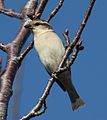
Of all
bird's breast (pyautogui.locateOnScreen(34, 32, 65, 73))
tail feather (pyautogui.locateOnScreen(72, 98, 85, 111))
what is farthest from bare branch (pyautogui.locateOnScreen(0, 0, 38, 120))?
tail feather (pyautogui.locateOnScreen(72, 98, 85, 111))

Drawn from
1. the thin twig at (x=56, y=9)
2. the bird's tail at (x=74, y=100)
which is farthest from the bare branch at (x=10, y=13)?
the bird's tail at (x=74, y=100)

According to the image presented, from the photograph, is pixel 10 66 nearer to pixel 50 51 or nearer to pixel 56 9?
pixel 56 9

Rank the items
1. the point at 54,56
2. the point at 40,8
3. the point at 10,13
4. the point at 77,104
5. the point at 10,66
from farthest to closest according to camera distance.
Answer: the point at 54,56 < the point at 77,104 < the point at 10,13 < the point at 40,8 < the point at 10,66

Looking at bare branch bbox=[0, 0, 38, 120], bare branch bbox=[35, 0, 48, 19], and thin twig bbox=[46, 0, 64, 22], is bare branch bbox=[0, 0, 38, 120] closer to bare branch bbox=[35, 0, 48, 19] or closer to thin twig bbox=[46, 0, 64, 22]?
bare branch bbox=[35, 0, 48, 19]

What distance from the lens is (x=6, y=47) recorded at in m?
2.96

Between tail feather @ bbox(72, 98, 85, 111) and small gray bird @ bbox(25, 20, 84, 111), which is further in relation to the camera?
small gray bird @ bbox(25, 20, 84, 111)

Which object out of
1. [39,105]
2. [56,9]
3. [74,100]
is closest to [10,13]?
[56,9]

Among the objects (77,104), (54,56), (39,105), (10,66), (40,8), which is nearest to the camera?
(39,105)

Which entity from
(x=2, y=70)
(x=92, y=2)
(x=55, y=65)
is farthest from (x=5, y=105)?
(x=55, y=65)

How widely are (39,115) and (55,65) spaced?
167 cm

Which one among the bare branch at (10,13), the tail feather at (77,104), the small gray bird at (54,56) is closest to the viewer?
the bare branch at (10,13)

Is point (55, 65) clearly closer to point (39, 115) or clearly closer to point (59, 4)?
point (59, 4)

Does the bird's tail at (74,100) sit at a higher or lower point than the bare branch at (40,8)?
lower

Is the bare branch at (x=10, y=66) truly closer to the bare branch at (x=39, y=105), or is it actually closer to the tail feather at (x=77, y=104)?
the bare branch at (x=39, y=105)
